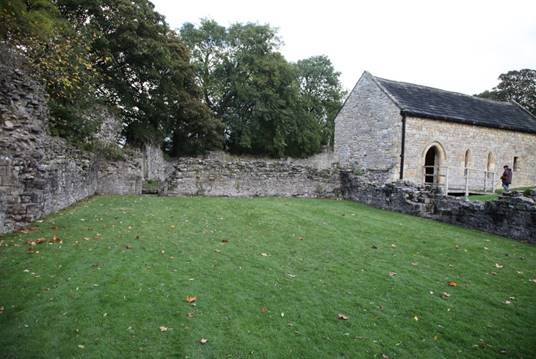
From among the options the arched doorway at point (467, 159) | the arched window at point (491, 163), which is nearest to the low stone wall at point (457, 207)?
the arched doorway at point (467, 159)

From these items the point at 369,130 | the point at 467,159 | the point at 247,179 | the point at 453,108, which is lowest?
the point at 247,179

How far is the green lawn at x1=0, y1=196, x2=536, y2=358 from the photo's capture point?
3.63 m

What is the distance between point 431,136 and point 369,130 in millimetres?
3971

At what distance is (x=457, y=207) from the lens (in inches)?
460

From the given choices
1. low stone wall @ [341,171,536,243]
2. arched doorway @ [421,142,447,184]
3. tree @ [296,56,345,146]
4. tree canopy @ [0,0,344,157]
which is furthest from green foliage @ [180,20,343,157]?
low stone wall @ [341,171,536,243]

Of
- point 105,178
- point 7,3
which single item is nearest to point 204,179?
point 105,178

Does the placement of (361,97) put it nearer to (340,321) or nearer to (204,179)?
(204,179)

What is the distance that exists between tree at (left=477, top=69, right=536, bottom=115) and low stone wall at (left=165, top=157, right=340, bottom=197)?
43976 millimetres

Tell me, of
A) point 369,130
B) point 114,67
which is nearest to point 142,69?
point 114,67

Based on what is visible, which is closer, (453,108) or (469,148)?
(469,148)

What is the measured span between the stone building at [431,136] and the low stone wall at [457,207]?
16.8ft

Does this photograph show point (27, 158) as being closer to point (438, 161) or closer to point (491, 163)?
point (438, 161)

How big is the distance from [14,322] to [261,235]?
5196 mm

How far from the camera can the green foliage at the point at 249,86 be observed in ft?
115
